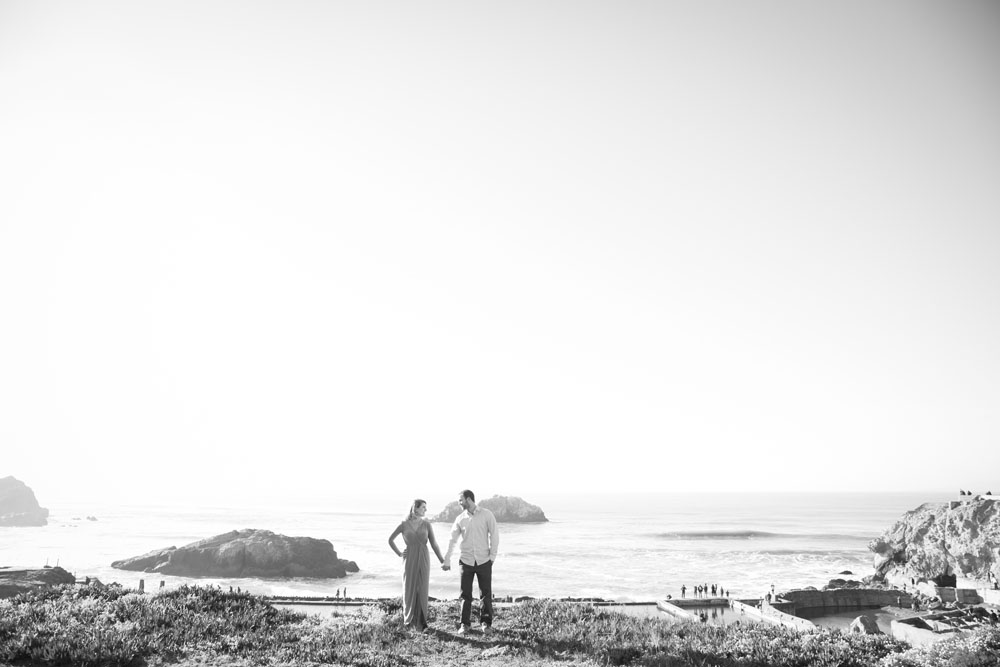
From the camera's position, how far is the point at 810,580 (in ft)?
188

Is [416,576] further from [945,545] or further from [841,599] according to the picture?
[945,545]

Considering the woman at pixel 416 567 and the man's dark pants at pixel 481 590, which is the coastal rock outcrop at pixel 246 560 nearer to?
the woman at pixel 416 567

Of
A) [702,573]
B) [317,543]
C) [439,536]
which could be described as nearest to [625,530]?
[439,536]

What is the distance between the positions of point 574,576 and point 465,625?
50917 millimetres

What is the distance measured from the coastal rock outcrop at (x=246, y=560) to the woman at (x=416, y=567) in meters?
53.1

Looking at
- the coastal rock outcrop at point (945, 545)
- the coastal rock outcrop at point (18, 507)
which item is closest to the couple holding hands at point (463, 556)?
the coastal rock outcrop at point (945, 545)

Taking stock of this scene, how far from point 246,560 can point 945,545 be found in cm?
7021

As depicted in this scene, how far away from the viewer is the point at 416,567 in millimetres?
10180

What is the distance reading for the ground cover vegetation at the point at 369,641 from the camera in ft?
25.5

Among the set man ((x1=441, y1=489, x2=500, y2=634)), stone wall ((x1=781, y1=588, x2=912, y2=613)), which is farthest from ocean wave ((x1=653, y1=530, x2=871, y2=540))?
man ((x1=441, y1=489, x2=500, y2=634))

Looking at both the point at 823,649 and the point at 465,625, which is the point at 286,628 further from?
the point at 823,649

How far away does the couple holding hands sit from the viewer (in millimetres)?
10164

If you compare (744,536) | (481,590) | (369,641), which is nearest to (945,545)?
(744,536)

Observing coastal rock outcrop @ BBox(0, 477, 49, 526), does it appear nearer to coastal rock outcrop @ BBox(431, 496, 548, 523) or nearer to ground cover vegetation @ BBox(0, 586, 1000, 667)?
coastal rock outcrop @ BBox(431, 496, 548, 523)
